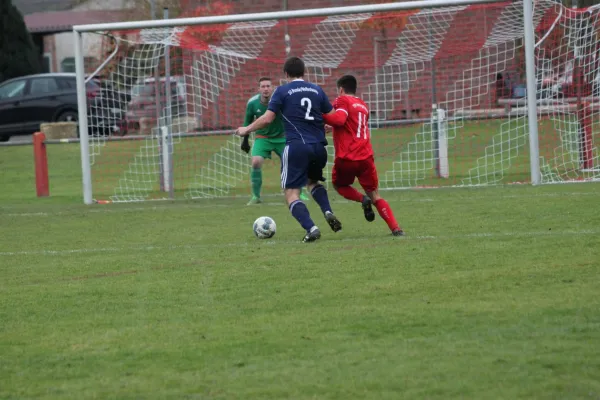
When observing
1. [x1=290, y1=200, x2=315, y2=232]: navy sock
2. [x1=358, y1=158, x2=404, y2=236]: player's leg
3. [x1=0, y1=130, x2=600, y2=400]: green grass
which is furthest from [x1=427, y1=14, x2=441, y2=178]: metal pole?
[x1=290, y1=200, x2=315, y2=232]: navy sock

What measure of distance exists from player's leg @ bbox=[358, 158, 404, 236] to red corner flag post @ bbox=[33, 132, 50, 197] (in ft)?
30.5

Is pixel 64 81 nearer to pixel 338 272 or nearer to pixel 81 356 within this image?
pixel 338 272

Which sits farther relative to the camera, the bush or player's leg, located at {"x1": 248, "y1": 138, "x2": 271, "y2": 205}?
the bush

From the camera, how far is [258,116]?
617 inches

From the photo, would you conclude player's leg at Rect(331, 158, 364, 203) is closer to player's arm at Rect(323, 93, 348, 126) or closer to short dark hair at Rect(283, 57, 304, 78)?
player's arm at Rect(323, 93, 348, 126)

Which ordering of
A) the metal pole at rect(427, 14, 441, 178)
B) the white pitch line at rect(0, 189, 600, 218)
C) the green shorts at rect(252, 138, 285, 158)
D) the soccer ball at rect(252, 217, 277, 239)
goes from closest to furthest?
1. the soccer ball at rect(252, 217, 277, 239)
2. the white pitch line at rect(0, 189, 600, 218)
3. the green shorts at rect(252, 138, 285, 158)
4. the metal pole at rect(427, 14, 441, 178)

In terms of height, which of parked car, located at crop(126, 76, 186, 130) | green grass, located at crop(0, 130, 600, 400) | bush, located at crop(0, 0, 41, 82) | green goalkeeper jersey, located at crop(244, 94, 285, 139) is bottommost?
green grass, located at crop(0, 130, 600, 400)

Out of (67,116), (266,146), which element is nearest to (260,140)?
(266,146)

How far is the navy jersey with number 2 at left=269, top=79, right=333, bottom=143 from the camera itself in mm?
10633

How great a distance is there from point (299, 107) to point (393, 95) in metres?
11.2

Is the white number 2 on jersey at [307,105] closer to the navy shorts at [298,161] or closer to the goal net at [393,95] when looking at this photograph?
the navy shorts at [298,161]

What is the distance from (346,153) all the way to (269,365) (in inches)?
207

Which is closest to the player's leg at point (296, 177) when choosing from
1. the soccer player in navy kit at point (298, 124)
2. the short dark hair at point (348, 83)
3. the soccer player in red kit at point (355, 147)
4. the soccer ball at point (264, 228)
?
the soccer player in navy kit at point (298, 124)

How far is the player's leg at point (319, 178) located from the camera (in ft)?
34.5
